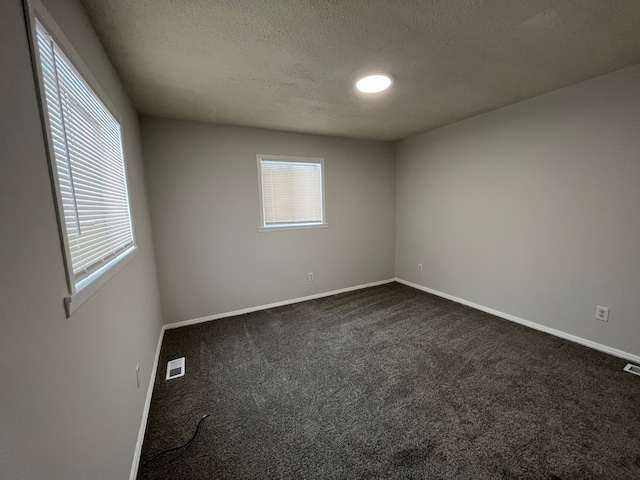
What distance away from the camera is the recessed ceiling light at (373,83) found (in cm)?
212

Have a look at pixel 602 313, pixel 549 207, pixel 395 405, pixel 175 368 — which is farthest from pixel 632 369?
pixel 175 368

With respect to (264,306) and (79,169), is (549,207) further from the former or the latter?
(79,169)

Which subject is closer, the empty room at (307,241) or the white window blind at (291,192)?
the empty room at (307,241)

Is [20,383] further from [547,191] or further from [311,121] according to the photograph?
[547,191]

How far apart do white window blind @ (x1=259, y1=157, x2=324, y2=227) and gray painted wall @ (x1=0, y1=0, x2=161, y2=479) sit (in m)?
2.29

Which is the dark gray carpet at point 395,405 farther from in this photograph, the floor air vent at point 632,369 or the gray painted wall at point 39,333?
the gray painted wall at point 39,333

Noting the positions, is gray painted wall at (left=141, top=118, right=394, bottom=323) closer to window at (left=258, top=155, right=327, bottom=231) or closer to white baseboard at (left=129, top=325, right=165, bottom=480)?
window at (left=258, top=155, right=327, bottom=231)

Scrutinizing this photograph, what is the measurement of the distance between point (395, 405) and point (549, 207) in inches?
97.1

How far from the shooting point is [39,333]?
712 millimetres

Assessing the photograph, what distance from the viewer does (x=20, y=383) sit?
613 millimetres

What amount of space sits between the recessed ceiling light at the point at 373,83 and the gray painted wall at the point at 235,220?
1526 millimetres

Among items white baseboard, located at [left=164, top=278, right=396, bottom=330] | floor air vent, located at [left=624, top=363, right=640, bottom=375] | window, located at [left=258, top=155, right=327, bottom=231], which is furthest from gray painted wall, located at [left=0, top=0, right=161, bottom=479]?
floor air vent, located at [left=624, top=363, right=640, bottom=375]

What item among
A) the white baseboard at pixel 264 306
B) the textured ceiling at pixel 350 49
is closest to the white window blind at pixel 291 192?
the textured ceiling at pixel 350 49

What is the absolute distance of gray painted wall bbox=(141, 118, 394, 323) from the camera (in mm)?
3008
